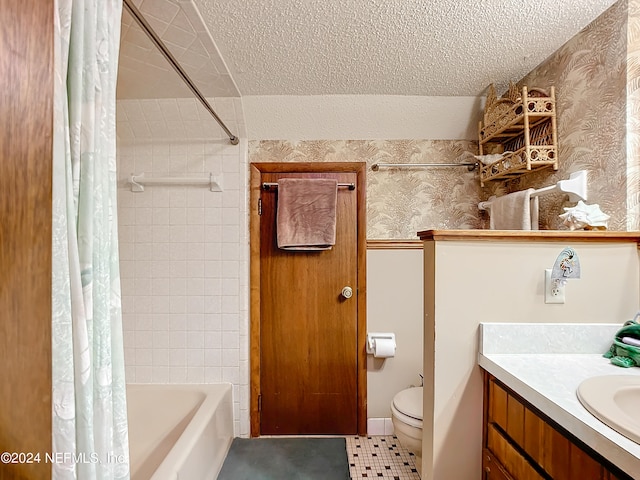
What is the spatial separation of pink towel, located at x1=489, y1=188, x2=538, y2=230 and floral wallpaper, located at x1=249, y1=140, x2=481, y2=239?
33 centimetres

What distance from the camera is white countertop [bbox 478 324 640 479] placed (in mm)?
698

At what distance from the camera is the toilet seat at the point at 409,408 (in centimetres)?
163

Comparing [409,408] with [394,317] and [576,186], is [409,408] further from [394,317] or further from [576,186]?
[576,186]

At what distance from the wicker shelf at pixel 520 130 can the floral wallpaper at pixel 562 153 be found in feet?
0.16

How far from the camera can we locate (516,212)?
175cm

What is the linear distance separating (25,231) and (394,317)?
83.9 inches

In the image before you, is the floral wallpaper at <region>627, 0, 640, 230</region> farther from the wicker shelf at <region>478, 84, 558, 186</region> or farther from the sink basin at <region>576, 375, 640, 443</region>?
the sink basin at <region>576, 375, 640, 443</region>

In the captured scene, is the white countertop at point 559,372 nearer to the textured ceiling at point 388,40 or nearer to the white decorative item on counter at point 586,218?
the white decorative item on counter at point 586,218

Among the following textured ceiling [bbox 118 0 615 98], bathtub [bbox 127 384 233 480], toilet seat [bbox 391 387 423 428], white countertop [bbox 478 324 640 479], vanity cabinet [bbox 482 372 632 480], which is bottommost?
bathtub [bbox 127 384 233 480]

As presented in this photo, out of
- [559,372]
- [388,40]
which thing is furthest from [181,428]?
[388,40]

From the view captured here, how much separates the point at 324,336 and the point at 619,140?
1835 millimetres

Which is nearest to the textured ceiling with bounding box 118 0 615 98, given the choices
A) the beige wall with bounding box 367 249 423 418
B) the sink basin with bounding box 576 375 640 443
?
the beige wall with bounding box 367 249 423 418

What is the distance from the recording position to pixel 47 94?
401mm

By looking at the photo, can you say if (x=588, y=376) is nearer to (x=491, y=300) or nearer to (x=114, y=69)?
(x=491, y=300)
